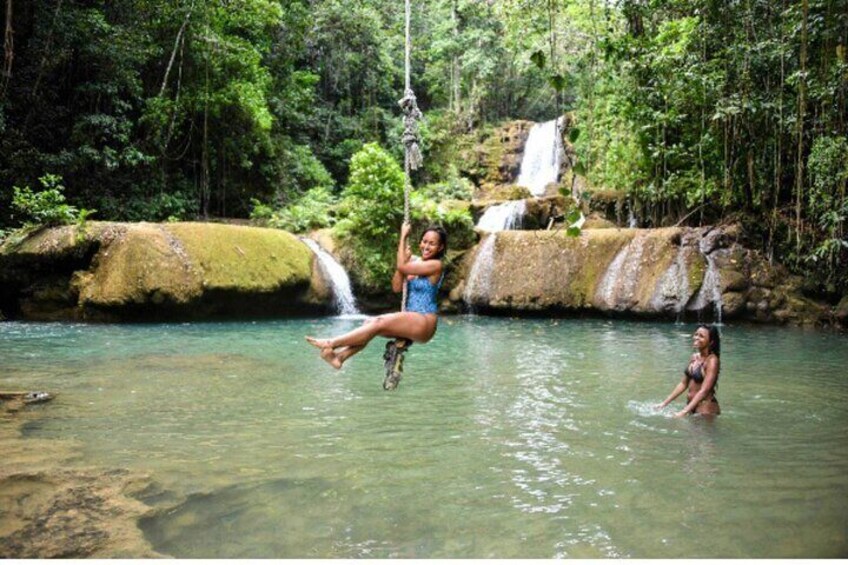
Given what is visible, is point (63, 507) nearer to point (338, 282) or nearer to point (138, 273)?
point (138, 273)

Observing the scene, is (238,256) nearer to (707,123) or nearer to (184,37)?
(184,37)

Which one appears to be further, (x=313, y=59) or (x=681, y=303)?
(x=313, y=59)

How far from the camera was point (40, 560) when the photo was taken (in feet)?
10.5

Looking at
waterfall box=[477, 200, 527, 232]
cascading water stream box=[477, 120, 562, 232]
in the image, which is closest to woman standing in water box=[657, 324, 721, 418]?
waterfall box=[477, 200, 527, 232]

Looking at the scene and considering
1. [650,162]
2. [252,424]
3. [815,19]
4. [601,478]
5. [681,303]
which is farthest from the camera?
[650,162]

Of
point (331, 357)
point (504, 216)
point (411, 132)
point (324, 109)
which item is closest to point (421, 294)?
point (331, 357)

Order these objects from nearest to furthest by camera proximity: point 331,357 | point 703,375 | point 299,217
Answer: point 331,357, point 703,375, point 299,217

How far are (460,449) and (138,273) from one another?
400 inches

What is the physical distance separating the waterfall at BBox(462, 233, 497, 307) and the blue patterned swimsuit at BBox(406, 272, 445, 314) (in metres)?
11.5

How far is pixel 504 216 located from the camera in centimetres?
1917

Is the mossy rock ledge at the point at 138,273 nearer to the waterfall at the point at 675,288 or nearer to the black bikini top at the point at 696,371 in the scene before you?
the waterfall at the point at 675,288

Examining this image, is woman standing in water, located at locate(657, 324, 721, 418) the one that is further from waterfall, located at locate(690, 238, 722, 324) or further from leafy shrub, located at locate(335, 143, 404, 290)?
leafy shrub, located at locate(335, 143, 404, 290)

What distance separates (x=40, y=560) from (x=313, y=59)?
25.0 meters

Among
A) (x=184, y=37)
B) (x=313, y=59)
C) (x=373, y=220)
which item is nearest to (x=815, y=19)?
(x=373, y=220)
